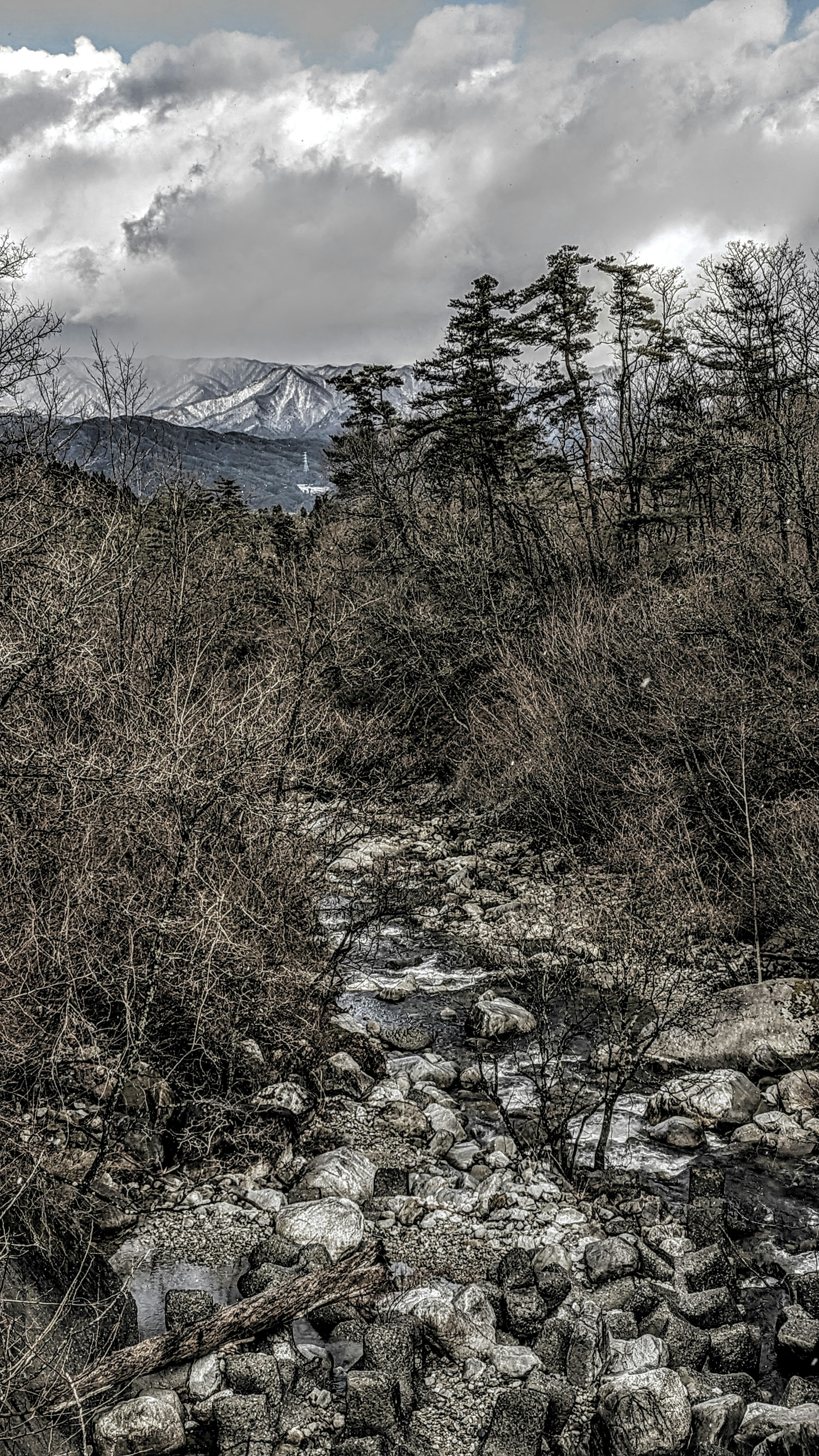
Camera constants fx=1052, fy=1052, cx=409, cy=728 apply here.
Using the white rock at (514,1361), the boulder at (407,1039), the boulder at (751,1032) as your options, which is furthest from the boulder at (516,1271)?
the boulder at (407,1039)

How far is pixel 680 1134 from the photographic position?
7250 millimetres

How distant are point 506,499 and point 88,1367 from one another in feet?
65.9

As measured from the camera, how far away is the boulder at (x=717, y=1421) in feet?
14.4

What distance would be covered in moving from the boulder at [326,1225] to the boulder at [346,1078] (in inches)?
62.7

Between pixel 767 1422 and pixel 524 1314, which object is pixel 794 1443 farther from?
pixel 524 1314

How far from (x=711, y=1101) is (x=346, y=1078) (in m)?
2.67

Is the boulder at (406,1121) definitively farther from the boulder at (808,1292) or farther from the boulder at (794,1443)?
the boulder at (794,1443)

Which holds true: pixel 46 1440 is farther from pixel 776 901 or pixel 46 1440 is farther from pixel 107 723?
pixel 776 901

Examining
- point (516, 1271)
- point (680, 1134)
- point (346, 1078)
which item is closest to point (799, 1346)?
point (516, 1271)

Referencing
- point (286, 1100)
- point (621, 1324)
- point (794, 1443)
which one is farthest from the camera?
point (286, 1100)

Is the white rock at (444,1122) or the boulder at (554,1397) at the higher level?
the white rock at (444,1122)

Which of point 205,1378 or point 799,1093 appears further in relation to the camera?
point 799,1093

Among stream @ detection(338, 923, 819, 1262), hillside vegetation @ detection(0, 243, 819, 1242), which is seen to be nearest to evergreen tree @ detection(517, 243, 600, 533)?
hillside vegetation @ detection(0, 243, 819, 1242)

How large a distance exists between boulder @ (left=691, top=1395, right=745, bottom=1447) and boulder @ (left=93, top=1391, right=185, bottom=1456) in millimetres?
2198
